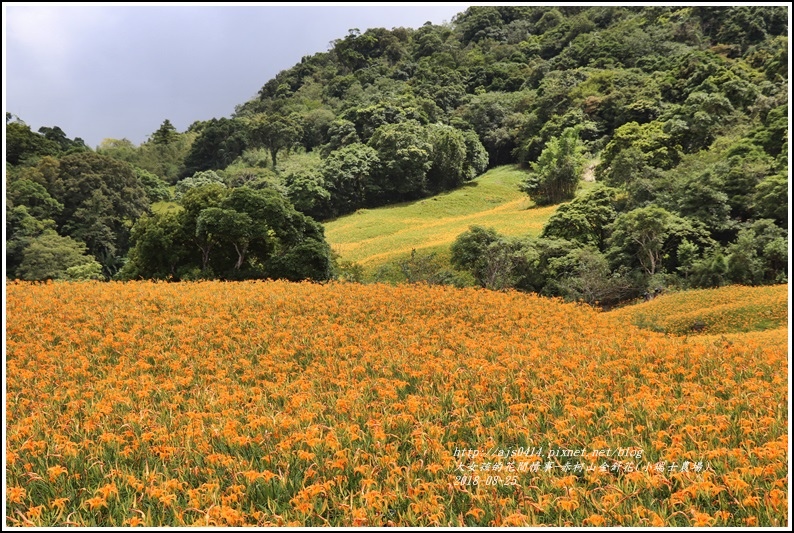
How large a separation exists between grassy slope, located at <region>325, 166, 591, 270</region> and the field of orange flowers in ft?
70.8

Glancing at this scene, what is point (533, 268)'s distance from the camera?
72.6 ft

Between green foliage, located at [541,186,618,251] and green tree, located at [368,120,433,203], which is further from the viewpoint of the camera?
green tree, located at [368,120,433,203]

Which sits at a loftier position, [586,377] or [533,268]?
[586,377]

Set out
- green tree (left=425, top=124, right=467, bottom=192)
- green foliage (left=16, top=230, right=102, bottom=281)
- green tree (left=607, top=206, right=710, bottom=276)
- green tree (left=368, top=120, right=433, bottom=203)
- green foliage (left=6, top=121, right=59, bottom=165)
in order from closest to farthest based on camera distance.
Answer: green tree (left=607, top=206, right=710, bottom=276) < green foliage (left=16, top=230, right=102, bottom=281) < green foliage (left=6, top=121, right=59, bottom=165) < green tree (left=368, top=120, right=433, bottom=203) < green tree (left=425, top=124, right=467, bottom=192)

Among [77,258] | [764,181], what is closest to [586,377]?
[764,181]

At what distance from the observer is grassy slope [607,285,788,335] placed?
13570mm

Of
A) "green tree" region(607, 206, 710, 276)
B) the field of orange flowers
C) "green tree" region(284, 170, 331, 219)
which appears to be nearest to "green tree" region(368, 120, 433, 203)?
"green tree" region(284, 170, 331, 219)

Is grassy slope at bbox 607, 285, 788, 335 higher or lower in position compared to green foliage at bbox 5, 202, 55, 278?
lower

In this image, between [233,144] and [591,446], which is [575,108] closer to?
[233,144]

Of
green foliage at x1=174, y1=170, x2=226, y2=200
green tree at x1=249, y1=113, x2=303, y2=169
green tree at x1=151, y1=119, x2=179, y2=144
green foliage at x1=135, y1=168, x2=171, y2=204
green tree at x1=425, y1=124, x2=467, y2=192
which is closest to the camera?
green foliage at x1=135, y1=168, x2=171, y2=204

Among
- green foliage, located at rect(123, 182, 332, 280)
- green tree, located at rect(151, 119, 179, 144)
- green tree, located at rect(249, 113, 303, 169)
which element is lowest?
green foliage, located at rect(123, 182, 332, 280)

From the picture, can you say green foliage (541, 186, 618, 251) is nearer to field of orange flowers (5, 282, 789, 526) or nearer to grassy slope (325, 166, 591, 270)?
grassy slope (325, 166, 591, 270)

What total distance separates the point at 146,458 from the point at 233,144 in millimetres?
64948

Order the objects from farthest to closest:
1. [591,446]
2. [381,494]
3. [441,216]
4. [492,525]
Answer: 1. [441,216]
2. [591,446]
3. [381,494]
4. [492,525]
